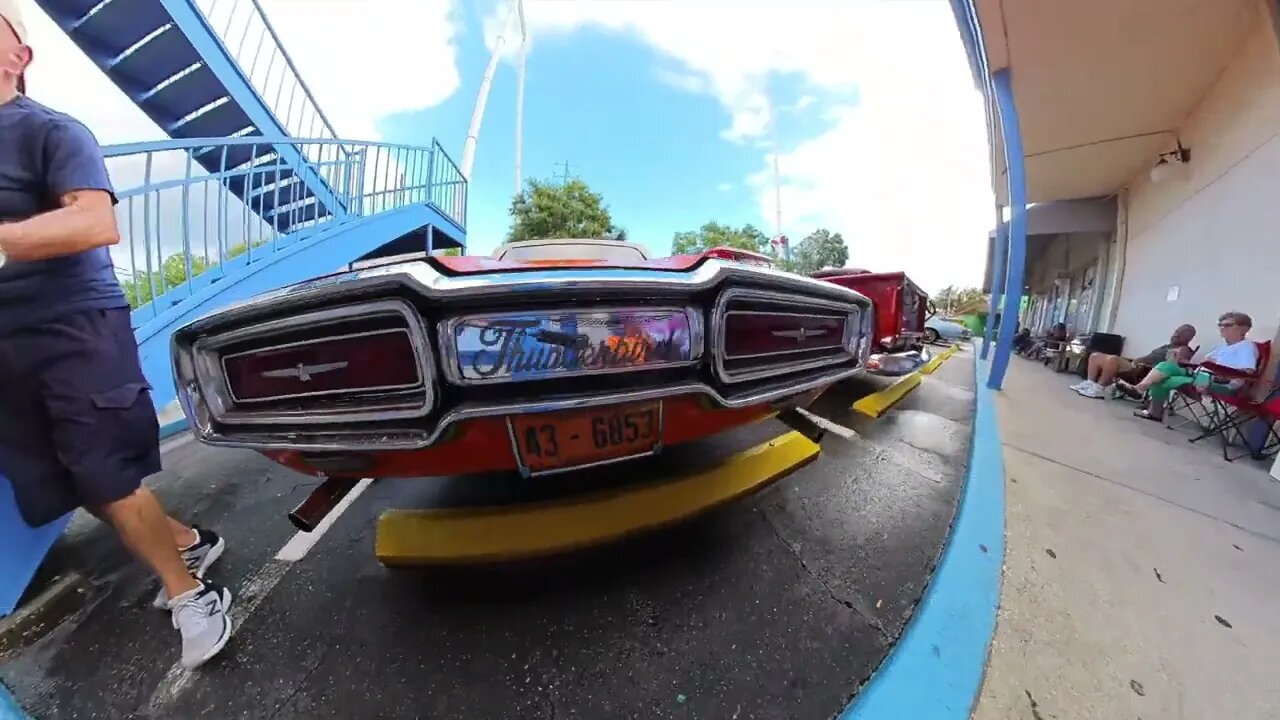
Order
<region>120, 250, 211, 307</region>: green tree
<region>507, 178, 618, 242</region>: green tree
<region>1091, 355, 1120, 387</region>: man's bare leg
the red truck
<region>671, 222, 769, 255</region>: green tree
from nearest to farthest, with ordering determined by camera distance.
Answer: <region>120, 250, 211, 307</region>: green tree < the red truck < <region>1091, 355, 1120, 387</region>: man's bare leg < <region>507, 178, 618, 242</region>: green tree < <region>671, 222, 769, 255</region>: green tree

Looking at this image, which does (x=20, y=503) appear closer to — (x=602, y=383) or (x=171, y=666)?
(x=171, y=666)

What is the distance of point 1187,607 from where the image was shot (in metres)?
1.24

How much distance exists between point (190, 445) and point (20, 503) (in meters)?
1.95

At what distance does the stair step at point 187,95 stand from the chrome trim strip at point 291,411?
217 inches

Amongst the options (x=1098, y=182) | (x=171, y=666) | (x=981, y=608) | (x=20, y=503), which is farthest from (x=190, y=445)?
(x=1098, y=182)

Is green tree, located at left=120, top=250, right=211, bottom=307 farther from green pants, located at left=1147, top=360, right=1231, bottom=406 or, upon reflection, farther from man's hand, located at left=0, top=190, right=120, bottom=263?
green pants, located at left=1147, top=360, right=1231, bottom=406

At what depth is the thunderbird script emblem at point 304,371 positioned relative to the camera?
1.05 metres

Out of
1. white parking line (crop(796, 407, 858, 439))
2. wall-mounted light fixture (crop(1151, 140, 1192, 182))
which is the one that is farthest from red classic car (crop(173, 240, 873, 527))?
wall-mounted light fixture (crop(1151, 140, 1192, 182))

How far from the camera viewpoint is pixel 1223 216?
171 inches

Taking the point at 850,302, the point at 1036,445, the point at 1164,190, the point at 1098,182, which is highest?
the point at 1098,182

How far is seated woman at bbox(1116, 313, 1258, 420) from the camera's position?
3070 mm

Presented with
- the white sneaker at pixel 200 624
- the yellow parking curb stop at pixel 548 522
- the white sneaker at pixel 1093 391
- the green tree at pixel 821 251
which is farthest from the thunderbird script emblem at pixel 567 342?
the green tree at pixel 821 251

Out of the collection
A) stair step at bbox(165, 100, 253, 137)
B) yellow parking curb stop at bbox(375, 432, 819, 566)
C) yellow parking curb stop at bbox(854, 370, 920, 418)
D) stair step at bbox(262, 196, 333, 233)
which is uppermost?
stair step at bbox(165, 100, 253, 137)

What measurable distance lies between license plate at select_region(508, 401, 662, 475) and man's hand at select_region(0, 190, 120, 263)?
118 cm
